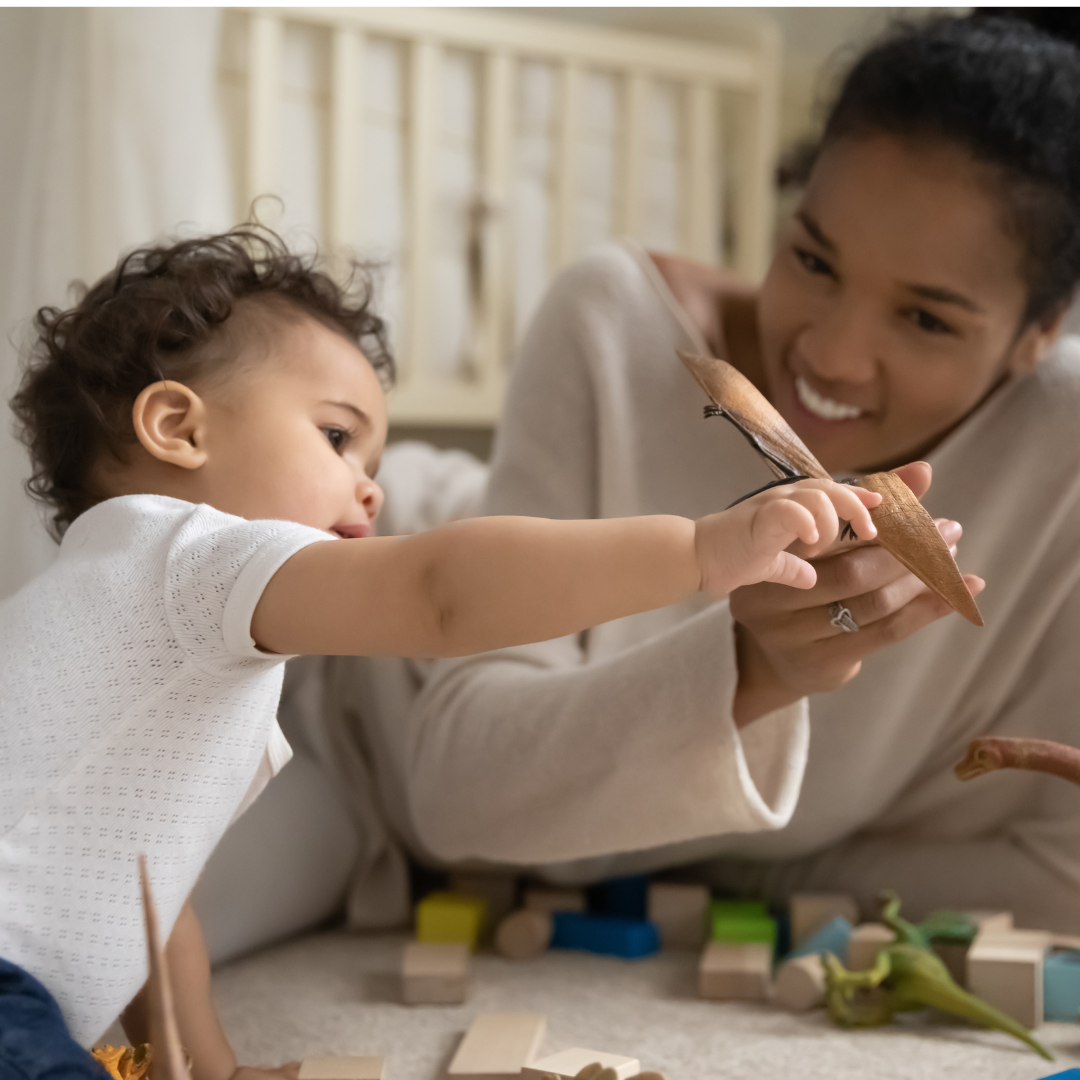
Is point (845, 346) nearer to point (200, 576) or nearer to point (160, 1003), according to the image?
point (200, 576)

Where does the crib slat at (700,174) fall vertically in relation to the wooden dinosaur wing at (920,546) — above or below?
above

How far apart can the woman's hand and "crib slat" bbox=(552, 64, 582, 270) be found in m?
1.29

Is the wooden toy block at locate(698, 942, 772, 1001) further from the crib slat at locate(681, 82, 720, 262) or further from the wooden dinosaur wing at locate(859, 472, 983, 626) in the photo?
the crib slat at locate(681, 82, 720, 262)

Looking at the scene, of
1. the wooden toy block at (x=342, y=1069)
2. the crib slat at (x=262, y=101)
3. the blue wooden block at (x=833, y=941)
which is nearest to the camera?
the wooden toy block at (x=342, y=1069)

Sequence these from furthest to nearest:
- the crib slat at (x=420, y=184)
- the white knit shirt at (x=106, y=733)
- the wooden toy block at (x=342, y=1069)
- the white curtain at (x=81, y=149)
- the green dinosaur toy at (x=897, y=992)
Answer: the crib slat at (x=420, y=184) → the white curtain at (x=81, y=149) → the green dinosaur toy at (x=897, y=992) → the wooden toy block at (x=342, y=1069) → the white knit shirt at (x=106, y=733)

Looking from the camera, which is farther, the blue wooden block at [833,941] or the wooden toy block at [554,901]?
the wooden toy block at [554,901]

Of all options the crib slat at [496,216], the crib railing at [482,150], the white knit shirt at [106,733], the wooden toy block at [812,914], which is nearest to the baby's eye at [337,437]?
the white knit shirt at [106,733]

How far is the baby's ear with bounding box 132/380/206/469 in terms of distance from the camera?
24.4 inches

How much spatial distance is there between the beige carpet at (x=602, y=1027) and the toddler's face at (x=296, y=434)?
360 mm

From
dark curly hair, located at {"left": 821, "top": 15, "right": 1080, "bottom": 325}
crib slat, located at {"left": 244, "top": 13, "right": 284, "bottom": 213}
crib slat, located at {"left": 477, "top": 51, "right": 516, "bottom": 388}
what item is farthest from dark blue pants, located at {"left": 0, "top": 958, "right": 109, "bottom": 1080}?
crib slat, located at {"left": 477, "top": 51, "right": 516, "bottom": 388}

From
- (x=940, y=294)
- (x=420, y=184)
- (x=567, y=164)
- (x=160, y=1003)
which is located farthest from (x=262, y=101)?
(x=160, y=1003)

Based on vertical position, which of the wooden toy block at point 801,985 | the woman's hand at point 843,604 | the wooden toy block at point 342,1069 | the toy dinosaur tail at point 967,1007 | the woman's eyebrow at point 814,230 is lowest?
the wooden toy block at point 801,985

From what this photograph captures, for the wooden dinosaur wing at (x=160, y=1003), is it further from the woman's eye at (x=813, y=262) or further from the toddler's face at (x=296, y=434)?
the woman's eye at (x=813, y=262)

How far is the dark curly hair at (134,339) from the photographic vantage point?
2.12ft
